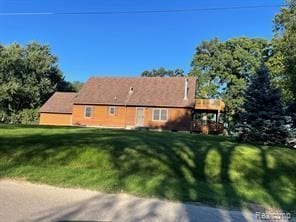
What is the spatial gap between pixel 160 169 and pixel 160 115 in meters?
30.4

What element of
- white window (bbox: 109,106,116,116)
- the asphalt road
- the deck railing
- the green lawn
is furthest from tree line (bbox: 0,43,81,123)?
the asphalt road

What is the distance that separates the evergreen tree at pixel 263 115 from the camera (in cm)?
1936

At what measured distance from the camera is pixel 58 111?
4753 centimetres

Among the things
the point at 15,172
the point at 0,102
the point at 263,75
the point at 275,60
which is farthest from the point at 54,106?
the point at 15,172

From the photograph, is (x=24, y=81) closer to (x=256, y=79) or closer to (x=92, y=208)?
(x=256, y=79)

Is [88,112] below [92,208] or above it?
→ above

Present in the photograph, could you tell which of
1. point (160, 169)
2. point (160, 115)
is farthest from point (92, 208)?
point (160, 115)

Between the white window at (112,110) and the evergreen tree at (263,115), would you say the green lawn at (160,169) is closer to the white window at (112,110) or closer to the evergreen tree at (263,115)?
the evergreen tree at (263,115)

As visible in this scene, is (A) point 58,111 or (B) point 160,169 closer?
(B) point 160,169

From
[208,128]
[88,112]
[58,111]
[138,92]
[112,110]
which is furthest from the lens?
[58,111]

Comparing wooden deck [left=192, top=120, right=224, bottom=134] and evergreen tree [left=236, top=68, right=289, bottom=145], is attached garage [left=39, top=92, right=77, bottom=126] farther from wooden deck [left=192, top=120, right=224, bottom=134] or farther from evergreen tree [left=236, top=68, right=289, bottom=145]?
evergreen tree [left=236, top=68, right=289, bottom=145]

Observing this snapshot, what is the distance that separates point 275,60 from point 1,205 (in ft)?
130

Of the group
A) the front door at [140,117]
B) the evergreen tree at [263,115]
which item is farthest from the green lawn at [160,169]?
the front door at [140,117]

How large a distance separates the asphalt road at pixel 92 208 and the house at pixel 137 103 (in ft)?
106
